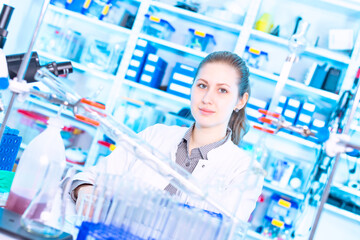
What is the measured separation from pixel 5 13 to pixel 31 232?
1.61ft

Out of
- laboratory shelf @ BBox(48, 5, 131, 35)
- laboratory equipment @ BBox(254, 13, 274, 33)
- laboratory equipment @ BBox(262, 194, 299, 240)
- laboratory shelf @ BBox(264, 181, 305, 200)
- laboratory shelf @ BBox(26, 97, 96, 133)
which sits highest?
laboratory equipment @ BBox(254, 13, 274, 33)

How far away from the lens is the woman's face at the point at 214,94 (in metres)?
1.51

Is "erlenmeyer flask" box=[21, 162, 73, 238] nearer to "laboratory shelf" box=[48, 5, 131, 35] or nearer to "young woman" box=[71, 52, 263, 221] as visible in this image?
"young woman" box=[71, 52, 263, 221]

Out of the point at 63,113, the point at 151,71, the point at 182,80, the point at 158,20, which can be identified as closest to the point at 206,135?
the point at 182,80

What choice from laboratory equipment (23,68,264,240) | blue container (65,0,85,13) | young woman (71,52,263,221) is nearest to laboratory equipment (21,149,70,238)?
laboratory equipment (23,68,264,240)

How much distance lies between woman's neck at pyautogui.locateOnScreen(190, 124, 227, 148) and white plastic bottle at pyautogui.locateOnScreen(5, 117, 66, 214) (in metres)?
0.85

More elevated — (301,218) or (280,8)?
(280,8)

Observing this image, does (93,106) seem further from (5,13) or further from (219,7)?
(219,7)

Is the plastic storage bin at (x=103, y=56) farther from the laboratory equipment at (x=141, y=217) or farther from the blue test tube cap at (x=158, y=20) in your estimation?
the laboratory equipment at (x=141, y=217)

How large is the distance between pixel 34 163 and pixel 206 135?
0.90m

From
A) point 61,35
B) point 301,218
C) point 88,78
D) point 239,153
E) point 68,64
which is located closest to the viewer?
point 68,64

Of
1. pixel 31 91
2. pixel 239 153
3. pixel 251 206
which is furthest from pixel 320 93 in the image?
pixel 31 91

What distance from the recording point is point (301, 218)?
279cm

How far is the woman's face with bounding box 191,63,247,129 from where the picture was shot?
1.51 metres
